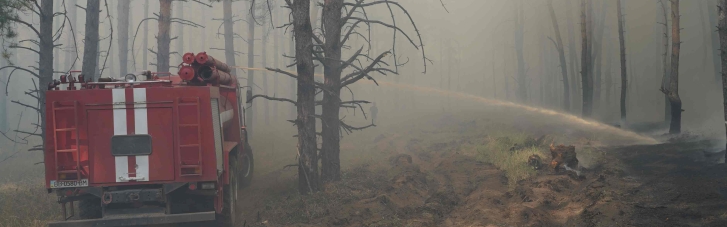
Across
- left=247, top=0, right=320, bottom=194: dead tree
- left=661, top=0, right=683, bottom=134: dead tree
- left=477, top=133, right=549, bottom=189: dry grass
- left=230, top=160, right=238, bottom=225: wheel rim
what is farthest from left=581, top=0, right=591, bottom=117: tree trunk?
left=230, top=160, right=238, bottom=225: wheel rim

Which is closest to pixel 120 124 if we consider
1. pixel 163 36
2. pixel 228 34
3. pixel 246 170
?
pixel 246 170

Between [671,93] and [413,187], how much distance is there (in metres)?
11.1

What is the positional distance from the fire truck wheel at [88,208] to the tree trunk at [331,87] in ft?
16.4

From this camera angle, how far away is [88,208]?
8.20 m

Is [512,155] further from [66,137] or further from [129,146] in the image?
[66,137]

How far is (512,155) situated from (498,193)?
3.99 meters

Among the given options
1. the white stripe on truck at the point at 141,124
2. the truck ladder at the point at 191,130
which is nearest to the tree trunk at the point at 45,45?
the white stripe on truck at the point at 141,124

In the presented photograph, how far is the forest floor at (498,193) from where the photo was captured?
806cm

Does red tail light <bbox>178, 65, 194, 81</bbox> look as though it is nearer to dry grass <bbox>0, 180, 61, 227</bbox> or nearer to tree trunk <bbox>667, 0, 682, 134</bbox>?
dry grass <bbox>0, 180, 61, 227</bbox>

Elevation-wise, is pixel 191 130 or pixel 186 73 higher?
pixel 186 73

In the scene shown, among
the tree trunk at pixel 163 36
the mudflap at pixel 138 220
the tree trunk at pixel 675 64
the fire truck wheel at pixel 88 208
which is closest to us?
the mudflap at pixel 138 220

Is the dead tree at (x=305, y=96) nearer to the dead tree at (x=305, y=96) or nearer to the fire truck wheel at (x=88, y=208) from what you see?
the dead tree at (x=305, y=96)

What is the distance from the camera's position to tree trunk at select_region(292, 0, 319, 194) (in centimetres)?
1057

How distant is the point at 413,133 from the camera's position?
28.3 metres
